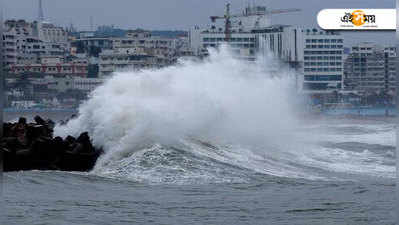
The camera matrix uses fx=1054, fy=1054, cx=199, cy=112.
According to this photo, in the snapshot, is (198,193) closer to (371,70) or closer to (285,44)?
(285,44)

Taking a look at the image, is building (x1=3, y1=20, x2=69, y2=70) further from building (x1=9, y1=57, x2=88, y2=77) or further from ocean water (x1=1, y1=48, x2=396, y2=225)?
ocean water (x1=1, y1=48, x2=396, y2=225)

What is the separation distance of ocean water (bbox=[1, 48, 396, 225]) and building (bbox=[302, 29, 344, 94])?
6384 centimetres

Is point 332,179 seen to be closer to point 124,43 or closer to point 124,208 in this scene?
point 124,208

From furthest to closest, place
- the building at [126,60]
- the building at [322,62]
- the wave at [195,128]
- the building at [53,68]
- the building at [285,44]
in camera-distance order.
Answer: the building at [322,62] < the building at [285,44] < the building at [126,60] < the building at [53,68] < the wave at [195,128]

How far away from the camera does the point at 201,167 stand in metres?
17.9

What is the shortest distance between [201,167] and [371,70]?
88.1 m

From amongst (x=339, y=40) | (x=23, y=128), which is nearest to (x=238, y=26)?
(x=339, y=40)

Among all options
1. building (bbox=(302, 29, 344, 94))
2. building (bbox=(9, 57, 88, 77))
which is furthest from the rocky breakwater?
building (bbox=(302, 29, 344, 94))

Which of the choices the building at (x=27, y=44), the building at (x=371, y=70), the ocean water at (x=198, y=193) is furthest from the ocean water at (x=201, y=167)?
the building at (x=371, y=70)

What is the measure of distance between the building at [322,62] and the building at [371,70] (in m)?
2.01

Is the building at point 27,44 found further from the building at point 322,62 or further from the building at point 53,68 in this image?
the building at point 322,62

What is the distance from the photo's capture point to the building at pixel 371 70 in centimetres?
10106

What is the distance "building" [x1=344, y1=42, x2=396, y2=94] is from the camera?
101 metres

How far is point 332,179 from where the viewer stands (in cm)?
1825
